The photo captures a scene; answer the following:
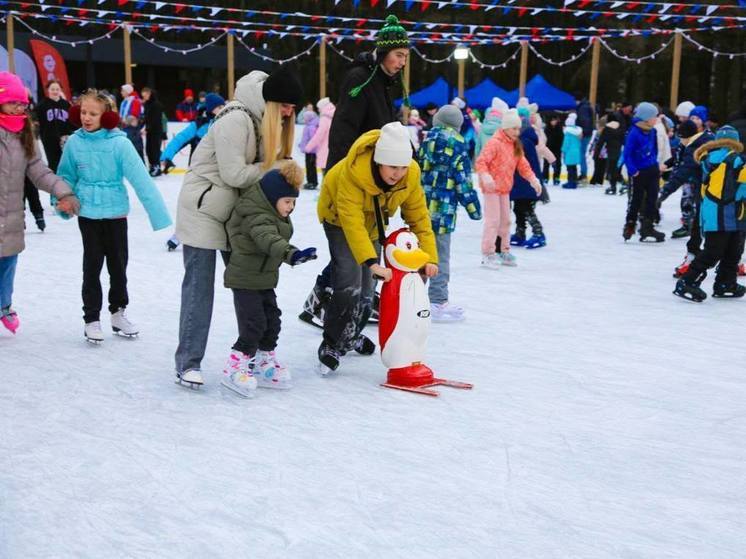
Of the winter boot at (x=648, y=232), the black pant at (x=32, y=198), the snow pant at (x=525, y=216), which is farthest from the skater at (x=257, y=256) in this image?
the winter boot at (x=648, y=232)

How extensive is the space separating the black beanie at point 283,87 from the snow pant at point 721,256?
135 inches

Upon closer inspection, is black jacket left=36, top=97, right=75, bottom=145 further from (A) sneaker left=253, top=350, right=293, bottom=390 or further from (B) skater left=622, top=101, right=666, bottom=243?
(A) sneaker left=253, top=350, right=293, bottom=390

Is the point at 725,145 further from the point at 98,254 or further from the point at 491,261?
the point at 98,254

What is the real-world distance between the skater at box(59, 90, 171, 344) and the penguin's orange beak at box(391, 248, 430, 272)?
3.66 ft

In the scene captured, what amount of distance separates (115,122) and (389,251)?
57.6 inches

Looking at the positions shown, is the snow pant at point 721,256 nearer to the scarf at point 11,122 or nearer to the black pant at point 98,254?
the black pant at point 98,254

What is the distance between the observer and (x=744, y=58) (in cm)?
2498

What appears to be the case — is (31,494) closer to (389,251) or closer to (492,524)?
(492,524)

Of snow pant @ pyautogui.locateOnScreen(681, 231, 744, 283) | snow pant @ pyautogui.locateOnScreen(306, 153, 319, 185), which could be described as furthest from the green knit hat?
snow pant @ pyautogui.locateOnScreen(306, 153, 319, 185)

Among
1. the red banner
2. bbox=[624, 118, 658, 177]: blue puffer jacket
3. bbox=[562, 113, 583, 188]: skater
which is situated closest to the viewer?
bbox=[624, 118, 658, 177]: blue puffer jacket

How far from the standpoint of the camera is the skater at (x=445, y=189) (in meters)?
5.16

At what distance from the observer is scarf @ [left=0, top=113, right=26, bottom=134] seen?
13.5 feet

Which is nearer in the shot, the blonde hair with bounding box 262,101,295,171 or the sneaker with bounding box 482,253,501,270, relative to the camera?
the blonde hair with bounding box 262,101,295,171

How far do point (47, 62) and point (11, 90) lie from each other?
75.6 feet
